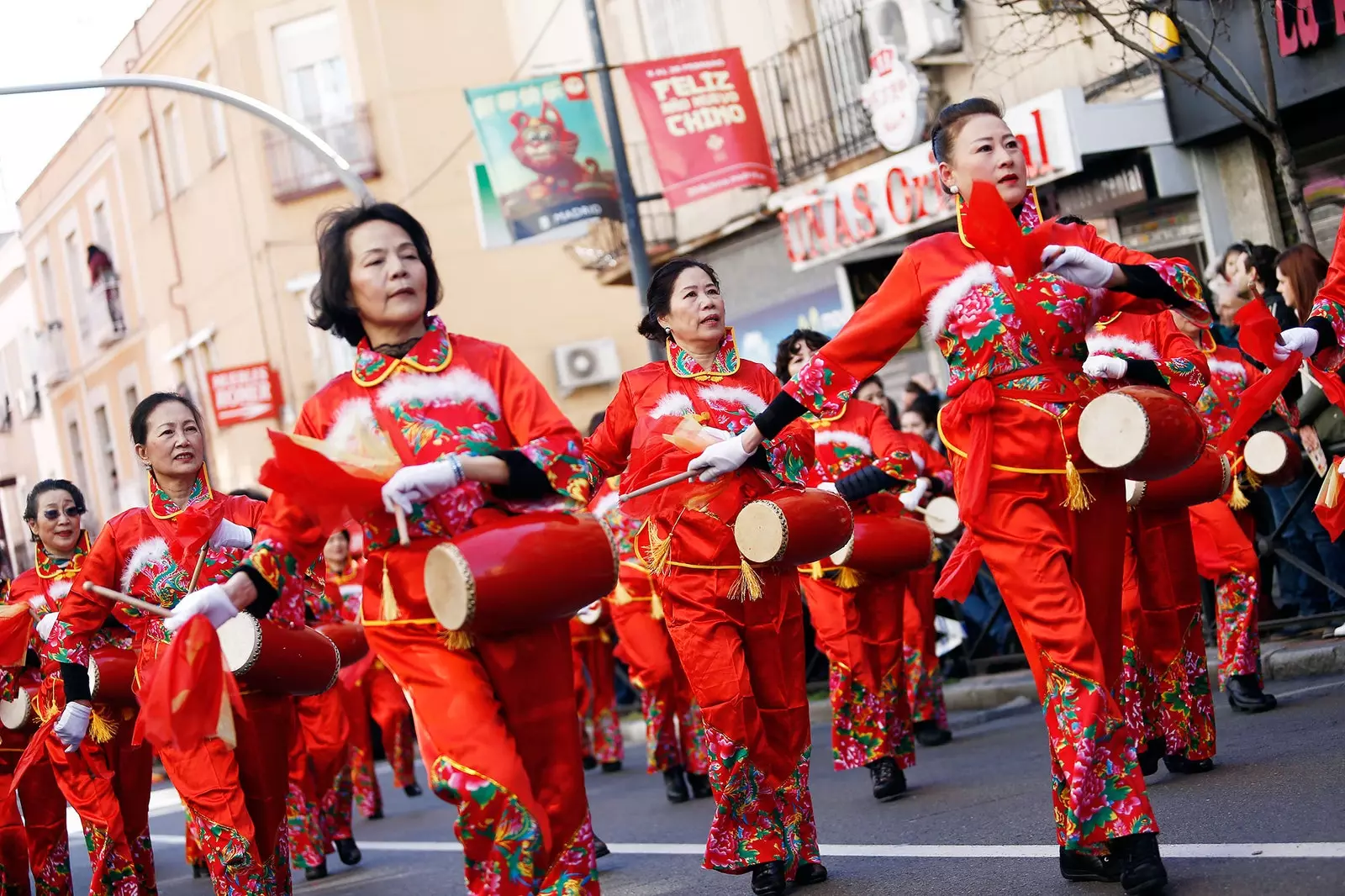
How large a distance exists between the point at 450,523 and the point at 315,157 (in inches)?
953

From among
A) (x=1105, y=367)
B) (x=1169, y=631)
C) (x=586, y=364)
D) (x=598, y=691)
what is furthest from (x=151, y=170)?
(x=1105, y=367)

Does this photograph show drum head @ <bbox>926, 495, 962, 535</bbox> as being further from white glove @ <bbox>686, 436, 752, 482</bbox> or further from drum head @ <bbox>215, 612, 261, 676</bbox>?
drum head @ <bbox>215, 612, 261, 676</bbox>

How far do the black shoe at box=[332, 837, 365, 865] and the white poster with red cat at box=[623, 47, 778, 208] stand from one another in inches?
284

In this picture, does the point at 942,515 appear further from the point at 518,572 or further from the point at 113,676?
the point at 518,572

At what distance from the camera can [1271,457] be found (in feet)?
28.7

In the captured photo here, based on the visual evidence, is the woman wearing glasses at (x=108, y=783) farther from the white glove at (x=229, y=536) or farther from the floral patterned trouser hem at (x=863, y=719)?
the floral patterned trouser hem at (x=863, y=719)

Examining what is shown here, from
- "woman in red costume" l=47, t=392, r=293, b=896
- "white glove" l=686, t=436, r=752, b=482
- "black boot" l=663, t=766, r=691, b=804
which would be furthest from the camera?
"black boot" l=663, t=766, r=691, b=804

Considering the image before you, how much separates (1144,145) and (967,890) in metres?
9.29

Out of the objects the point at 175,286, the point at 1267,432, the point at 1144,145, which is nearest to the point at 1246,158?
the point at 1144,145

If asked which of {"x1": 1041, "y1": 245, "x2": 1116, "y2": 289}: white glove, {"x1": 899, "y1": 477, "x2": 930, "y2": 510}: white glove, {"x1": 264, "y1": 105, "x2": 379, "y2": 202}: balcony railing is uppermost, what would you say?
{"x1": 264, "y1": 105, "x2": 379, "y2": 202}: balcony railing

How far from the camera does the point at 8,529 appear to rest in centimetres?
3866

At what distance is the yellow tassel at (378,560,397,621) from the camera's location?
4645 mm

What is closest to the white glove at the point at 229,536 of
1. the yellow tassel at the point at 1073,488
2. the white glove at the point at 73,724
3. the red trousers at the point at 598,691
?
the white glove at the point at 73,724

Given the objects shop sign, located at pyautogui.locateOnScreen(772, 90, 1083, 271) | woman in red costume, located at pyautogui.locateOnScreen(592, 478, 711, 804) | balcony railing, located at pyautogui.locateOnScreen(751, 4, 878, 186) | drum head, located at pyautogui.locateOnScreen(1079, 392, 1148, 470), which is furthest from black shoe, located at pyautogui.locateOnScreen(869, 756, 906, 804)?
balcony railing, located at pyautogui.locateOnScreen(751, 4, 878, 186)
